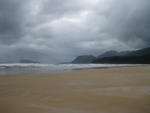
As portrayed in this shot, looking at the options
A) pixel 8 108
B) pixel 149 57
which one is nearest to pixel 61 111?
pixel 8 108

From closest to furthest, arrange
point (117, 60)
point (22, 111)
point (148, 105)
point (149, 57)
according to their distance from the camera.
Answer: point (22, 111) < point (148, 105) < point (149, 57) < point (117, 60)

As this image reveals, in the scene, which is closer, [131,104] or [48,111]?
[48,111]

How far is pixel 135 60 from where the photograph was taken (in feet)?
364

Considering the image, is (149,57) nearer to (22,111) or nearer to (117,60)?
(117,60)

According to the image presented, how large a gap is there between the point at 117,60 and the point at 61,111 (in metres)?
129

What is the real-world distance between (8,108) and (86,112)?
6.81 ft

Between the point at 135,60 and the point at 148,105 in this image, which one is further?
the point at 135,60

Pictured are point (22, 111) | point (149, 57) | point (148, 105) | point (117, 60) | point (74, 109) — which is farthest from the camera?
point (117, 60)

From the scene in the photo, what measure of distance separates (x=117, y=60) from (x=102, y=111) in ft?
423

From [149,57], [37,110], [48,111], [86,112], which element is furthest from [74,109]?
[149,57]

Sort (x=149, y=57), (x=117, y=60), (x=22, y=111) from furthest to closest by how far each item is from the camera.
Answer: (x=117, y=60), (x=149, y=57), (x=22, y=111)

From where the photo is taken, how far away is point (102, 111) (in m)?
3.01

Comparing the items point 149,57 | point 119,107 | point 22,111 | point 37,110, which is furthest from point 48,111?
point 149,57

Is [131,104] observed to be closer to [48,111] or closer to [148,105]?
[148,105]
